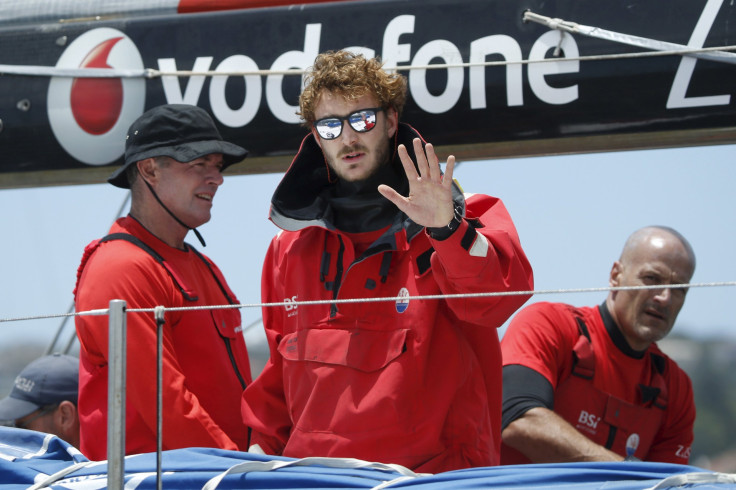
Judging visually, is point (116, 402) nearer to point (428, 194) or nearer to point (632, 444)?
point (428, 194)

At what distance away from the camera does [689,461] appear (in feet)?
10.6

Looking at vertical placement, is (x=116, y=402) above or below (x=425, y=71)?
below

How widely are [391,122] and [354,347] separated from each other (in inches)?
22.4

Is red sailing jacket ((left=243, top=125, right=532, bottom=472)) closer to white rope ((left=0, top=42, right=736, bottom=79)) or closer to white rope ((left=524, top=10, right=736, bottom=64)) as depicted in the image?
white rope ((left=0, top=42, right=736, bottom=79))

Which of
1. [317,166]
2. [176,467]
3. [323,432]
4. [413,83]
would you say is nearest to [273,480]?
[176,467]

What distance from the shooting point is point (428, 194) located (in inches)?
76.4

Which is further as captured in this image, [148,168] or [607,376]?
[607,376]

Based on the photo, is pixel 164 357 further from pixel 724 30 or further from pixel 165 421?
pixel 724 30

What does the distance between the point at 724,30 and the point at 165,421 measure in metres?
1.57

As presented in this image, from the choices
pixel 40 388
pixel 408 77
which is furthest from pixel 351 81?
pixel 40 388

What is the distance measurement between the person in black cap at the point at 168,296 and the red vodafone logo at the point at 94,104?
143 mm

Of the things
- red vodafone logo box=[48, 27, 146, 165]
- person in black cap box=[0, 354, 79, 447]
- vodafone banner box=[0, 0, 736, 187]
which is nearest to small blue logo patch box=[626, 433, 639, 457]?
vodafone banner box=[0, 0, 736, 187]

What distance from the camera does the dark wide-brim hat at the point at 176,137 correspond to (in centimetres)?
268

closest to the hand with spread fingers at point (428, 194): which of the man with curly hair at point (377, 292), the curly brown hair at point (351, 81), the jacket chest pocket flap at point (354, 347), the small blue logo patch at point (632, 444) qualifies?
the man with curly hair at point (377, 292)
